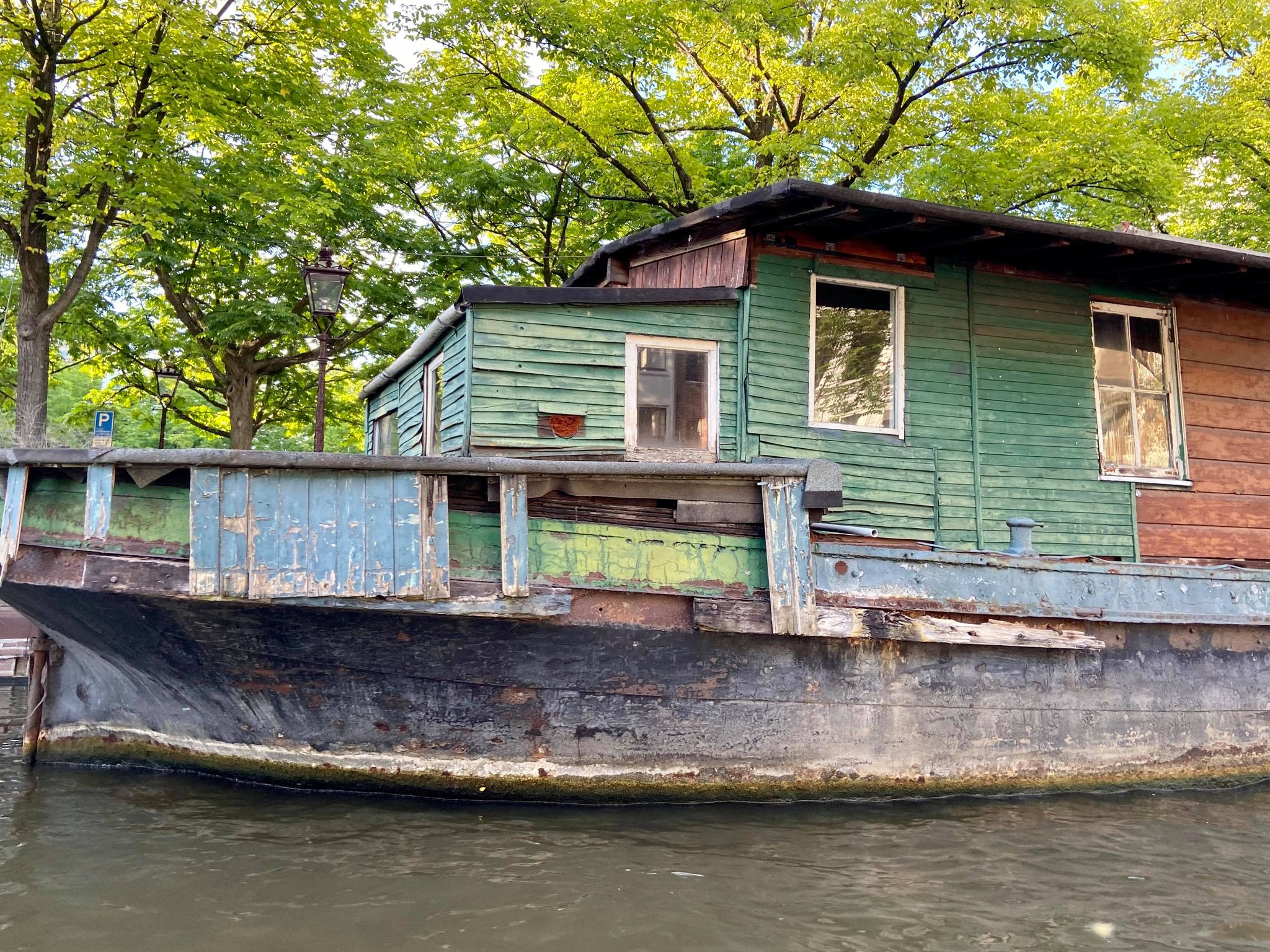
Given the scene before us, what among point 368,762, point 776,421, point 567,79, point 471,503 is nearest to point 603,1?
point 567,79

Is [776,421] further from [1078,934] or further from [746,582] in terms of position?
[1078,934]

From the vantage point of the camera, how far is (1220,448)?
332 inches

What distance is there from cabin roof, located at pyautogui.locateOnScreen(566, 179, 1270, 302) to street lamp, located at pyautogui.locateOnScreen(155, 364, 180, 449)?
10.9 meters

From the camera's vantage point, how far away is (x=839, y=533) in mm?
7148

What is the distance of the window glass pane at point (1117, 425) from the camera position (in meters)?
8.23

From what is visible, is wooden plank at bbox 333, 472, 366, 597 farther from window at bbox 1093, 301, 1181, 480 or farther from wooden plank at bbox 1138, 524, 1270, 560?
wooden plank at bbox 1138, 524, 1270, 560

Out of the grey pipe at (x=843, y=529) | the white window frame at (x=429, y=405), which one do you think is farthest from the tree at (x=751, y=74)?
the grey pipe at (x=843, y=529)

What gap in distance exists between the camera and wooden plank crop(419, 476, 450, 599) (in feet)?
17.4

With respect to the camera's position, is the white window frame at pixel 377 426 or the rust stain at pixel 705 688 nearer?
the rust stain at pixel 705 688

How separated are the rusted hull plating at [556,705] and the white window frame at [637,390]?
167 cm

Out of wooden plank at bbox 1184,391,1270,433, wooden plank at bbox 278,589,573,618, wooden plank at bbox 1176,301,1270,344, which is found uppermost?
wooden plank at bbox 1176,301,1270,344

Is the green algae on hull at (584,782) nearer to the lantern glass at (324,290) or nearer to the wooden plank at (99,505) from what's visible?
the wooden plank at (99,505)

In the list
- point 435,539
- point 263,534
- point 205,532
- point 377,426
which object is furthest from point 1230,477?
point 377,426

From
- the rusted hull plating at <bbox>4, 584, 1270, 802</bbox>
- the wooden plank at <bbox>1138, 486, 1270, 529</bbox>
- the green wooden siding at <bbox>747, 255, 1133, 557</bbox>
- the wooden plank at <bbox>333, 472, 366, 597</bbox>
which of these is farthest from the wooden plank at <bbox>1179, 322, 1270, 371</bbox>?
the wooden plank at <bbox>333, 472, 366, 597</bbox>
